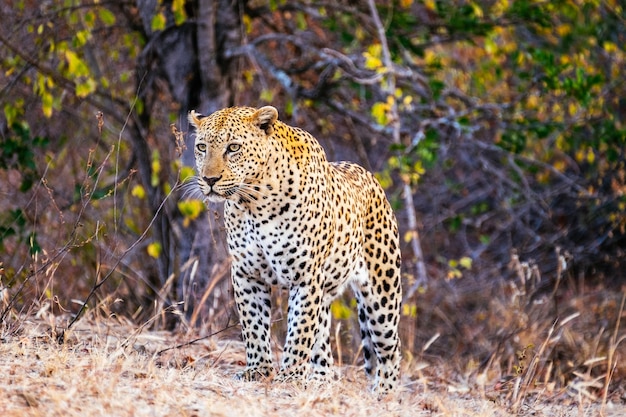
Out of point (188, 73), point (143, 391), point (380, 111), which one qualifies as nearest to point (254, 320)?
point (143, 391)

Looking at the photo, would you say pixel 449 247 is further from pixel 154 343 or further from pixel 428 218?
pixel 154 343

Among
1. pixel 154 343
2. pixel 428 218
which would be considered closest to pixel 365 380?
pixel 154 343

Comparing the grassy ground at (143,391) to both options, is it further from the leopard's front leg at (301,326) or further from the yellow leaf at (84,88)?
the yellow leaf at (84,88)

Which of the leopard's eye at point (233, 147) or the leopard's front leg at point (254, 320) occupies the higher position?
the leopard's eye at point (233, 147)

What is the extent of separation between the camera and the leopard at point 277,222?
18.9 feet

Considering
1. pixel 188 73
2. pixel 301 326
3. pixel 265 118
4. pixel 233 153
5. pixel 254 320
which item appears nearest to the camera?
pixel 233 153

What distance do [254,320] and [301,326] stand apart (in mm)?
304

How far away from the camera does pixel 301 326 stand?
5.98m

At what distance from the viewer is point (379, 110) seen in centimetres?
797

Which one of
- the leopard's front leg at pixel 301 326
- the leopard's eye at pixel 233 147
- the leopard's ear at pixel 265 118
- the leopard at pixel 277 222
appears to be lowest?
the leopard's front leg at pixel 301 326

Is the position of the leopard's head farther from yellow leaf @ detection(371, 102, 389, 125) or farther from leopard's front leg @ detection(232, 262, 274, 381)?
yellow leaf @ detection(371, 102, 389, 125)

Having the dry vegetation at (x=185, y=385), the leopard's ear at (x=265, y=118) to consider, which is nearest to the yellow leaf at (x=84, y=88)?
the dry vegetation at (x=185, y=385)

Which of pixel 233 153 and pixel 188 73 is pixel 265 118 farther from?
pixel 188 73

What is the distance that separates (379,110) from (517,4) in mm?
2249
